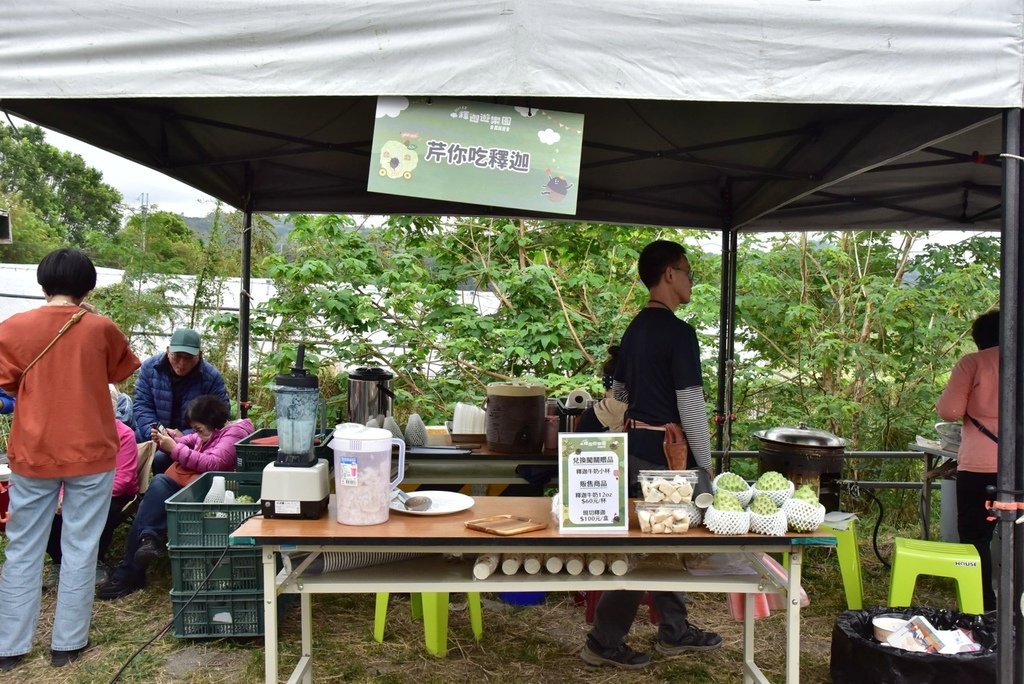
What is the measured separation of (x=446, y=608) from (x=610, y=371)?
1.55 m

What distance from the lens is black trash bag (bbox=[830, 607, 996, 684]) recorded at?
276 cm

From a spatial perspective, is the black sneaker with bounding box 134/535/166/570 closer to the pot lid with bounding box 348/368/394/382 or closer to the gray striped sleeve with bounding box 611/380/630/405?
the pot lid with bounding box 348/368/394/382

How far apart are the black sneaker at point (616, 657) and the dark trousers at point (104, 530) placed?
8.57ft

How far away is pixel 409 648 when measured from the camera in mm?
3566

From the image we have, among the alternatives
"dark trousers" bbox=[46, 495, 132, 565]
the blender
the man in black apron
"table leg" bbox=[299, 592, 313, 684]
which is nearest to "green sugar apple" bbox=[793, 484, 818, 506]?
the man in black apron

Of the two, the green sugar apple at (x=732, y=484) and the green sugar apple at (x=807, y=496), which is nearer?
the green sugar apple at (x=807, y=496)

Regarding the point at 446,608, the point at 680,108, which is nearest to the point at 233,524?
the point at 446,608

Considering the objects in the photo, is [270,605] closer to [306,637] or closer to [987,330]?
[306,637]

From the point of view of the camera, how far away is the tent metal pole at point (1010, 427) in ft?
7.70

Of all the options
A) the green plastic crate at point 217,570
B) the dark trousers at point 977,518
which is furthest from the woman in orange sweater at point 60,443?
the dark trousers at point 977,518

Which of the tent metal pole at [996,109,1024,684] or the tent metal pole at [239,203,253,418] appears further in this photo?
the tent metal pole at [239,203,253,418]

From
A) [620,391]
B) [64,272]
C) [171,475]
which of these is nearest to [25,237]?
→ [171,475]

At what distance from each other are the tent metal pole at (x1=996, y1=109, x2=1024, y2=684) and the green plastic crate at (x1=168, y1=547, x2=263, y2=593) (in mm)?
2840

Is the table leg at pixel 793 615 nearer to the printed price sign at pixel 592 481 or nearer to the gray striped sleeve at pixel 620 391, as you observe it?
the printed price sign at pixel 592 481
